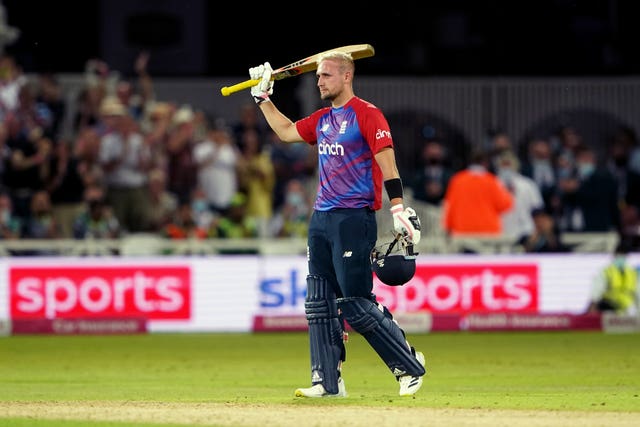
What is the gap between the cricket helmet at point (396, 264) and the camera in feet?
34.6

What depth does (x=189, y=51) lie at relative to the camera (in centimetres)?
2952

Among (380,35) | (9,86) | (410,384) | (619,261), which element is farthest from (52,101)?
(410,384)

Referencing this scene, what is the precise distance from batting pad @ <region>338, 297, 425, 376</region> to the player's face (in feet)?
4.50

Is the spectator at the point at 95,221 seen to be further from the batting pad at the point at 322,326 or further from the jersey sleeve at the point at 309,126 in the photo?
the batting pad at the point at 322,326

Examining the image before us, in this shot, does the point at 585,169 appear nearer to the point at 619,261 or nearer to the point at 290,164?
the point at 619,261

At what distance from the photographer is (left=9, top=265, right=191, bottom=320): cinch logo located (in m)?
19.3

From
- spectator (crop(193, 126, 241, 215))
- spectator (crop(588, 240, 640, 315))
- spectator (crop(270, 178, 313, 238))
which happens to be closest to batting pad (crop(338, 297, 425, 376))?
spectator (crop(588, 240, 640, 315))

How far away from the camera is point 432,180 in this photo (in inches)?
880

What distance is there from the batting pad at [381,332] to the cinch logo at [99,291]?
8.94 m

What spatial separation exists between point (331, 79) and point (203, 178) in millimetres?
11154

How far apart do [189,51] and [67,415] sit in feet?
65.5

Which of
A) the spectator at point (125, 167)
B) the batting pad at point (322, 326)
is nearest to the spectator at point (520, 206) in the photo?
the spectator at point (125, 167)

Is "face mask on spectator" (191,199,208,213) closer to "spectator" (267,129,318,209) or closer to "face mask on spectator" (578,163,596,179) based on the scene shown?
"spectator" (267,129,318,209)

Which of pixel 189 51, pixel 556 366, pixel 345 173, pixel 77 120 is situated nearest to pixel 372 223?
pixel 345 173
